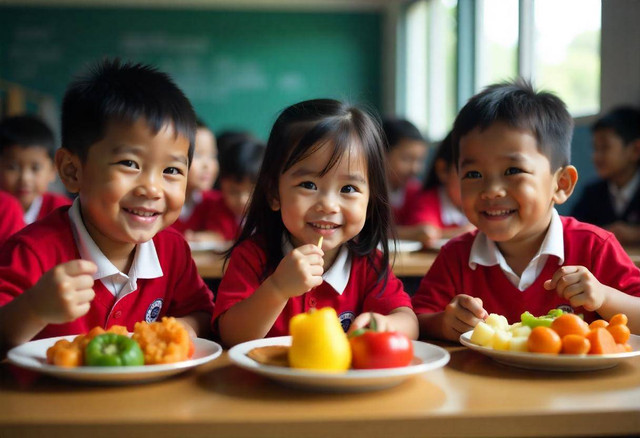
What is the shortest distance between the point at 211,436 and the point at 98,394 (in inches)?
6.8

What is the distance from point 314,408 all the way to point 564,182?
89 cm

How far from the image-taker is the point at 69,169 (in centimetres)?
117

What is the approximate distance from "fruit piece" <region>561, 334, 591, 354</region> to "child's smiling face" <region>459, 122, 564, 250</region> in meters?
0.46

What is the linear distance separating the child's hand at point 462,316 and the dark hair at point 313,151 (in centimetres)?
22

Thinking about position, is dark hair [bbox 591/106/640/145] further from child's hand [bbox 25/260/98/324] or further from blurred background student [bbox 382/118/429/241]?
child's hand [bbox 25/260/98/324]

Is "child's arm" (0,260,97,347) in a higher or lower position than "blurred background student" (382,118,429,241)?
lower

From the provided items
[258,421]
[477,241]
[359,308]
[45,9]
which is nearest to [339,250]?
[359,308]

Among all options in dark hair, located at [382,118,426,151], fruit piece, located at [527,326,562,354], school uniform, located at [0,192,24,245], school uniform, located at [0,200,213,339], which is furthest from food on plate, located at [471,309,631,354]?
dark hair, located at [382,118,426,151]

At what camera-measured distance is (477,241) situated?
1373mm

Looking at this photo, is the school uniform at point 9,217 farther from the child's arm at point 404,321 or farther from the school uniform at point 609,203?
the school uniform at point 609,203

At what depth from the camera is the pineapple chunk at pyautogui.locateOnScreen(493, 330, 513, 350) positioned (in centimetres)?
89

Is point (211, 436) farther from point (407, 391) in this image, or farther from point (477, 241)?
point (477, 241)

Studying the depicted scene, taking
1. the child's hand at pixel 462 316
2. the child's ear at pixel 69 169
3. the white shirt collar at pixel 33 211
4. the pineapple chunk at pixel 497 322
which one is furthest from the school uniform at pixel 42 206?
the pineapple chunk at pixel 497 322

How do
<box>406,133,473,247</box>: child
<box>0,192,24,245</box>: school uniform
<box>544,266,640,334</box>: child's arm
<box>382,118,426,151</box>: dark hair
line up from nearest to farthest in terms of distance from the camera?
1. <box>544,266,640,334</box>: child's arm
2. <box>0,192,24,245</box>: school uniform
3. <box>406,133,473,247</box>: child
4. <box>382,118,426,151</box>: dark hair
